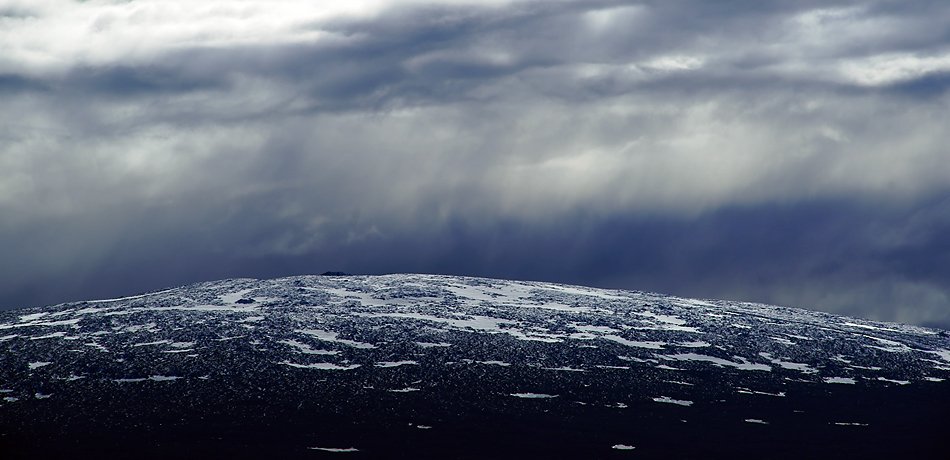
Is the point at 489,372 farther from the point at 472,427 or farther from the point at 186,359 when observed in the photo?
the point at 186,359

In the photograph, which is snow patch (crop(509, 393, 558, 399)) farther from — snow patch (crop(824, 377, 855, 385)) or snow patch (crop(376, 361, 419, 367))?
snow patch (crop(824, 377, 855, 385))

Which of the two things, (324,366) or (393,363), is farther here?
(393,363)

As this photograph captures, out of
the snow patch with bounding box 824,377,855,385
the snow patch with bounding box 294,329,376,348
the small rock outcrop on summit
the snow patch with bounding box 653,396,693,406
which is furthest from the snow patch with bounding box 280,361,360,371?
the snow patch with bounding box 824,377,855,385

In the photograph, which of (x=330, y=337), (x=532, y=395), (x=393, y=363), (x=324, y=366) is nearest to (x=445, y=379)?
(x=393, y=363)

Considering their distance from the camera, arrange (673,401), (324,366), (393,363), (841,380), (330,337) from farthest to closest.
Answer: (330,337)
(841,380)
(393,363)
(324,366)
(673,401)

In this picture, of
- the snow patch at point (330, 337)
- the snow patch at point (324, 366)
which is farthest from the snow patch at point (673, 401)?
the snow patch at point (330, 337)

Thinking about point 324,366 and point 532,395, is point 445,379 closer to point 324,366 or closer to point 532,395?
point 532,395

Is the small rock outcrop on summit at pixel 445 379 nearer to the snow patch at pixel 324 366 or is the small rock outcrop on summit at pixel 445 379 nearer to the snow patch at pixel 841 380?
the snow patch at pixel 324 366

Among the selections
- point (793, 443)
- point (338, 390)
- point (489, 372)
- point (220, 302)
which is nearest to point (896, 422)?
point (793, 443)
